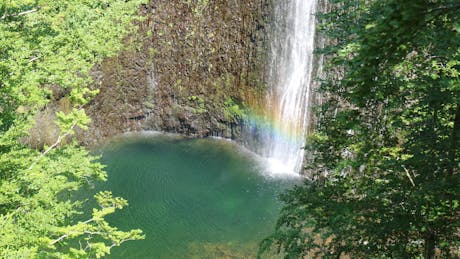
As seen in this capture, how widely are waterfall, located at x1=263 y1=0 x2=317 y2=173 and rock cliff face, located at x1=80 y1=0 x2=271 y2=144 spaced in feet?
3.47

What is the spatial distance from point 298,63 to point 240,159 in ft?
21.1

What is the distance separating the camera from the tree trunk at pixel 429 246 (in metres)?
6.25

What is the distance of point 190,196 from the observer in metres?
20.6

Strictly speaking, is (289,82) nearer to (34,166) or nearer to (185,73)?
(185,73)

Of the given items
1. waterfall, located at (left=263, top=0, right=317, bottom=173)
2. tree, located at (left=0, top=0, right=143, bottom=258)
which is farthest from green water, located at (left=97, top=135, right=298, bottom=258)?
tree, located at (left=0, top=0, right=143, bottom=258)

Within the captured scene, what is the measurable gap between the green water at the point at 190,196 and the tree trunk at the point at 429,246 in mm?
10211

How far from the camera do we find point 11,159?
9.45m

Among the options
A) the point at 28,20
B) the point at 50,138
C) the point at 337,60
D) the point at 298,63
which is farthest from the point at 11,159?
the point at 298,63

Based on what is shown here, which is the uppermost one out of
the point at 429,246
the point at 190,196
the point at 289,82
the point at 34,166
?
the point at 429,246

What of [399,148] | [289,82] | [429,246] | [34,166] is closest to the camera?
[429,246]

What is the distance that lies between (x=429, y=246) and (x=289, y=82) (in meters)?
17.9

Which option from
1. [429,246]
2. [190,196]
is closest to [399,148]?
[429,246]

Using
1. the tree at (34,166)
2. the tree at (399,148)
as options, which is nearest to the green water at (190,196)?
the tree at (34,166)

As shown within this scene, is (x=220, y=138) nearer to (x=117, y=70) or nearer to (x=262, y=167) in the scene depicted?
(x=262, y=167)
